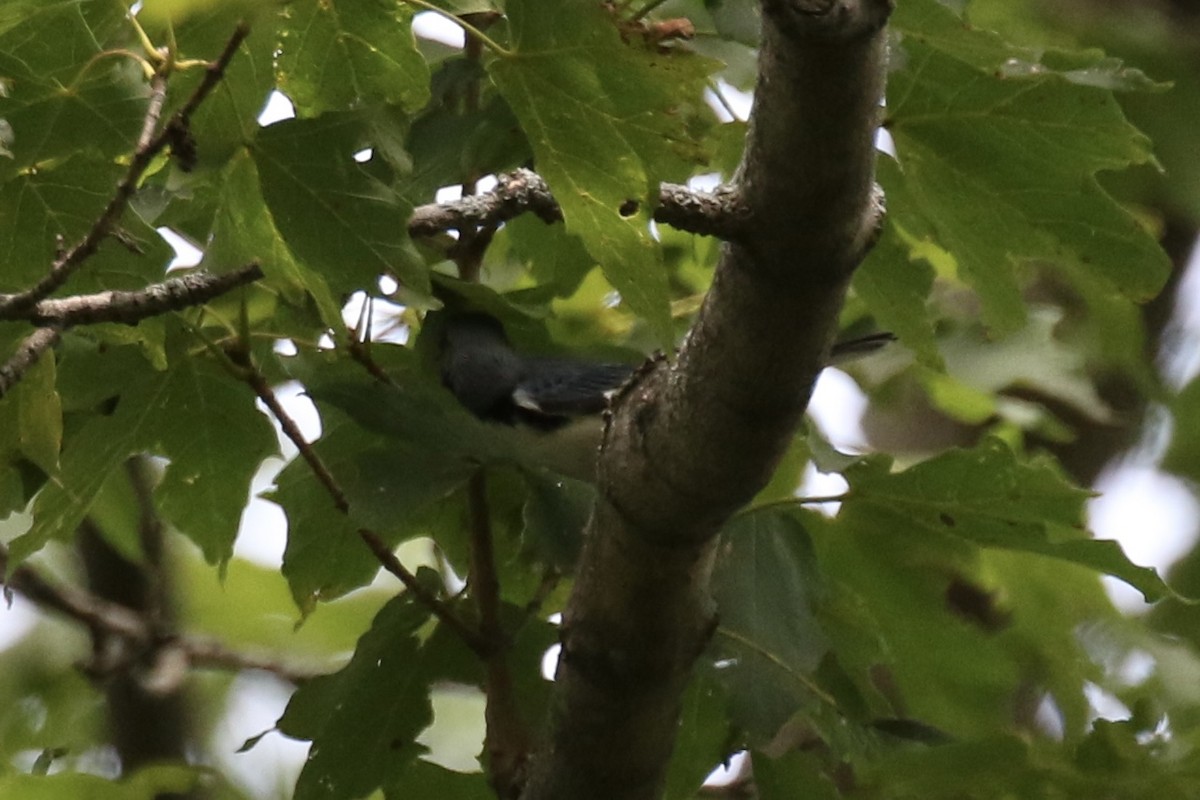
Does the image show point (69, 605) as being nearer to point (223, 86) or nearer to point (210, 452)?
point (210, 452)

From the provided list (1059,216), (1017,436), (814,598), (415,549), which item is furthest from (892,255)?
(415,549)

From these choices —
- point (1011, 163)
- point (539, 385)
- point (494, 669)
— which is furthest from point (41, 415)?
point (1011, 163)

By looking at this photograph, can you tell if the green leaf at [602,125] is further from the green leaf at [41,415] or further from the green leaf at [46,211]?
the green leaf at [41,415]

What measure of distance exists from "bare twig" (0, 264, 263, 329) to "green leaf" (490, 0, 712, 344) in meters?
0.24

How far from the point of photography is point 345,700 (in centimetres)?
138

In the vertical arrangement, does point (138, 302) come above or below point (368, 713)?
above

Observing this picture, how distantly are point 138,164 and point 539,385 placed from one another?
0.69 meters

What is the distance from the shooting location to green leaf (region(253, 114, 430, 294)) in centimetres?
110

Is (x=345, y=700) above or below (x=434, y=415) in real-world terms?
below

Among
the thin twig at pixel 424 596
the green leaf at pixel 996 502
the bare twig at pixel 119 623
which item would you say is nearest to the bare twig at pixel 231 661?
the bare twig at pixel 119 623

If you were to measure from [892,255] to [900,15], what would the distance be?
0.23 meters

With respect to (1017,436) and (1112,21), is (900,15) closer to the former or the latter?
(1112,21)

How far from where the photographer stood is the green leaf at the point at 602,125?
3.41 ft

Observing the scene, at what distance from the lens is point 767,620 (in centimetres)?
134
